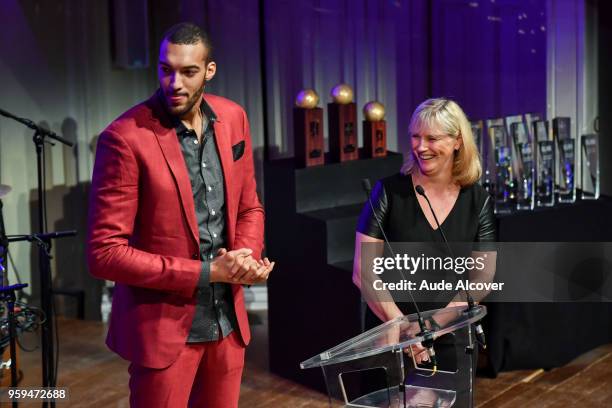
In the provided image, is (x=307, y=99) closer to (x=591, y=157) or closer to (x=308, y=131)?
(x=308, y=131)

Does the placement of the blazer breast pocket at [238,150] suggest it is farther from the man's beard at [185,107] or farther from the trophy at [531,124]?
the trophy at [531,124]

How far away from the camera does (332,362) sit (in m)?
2.52

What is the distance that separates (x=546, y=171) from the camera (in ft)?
16.5

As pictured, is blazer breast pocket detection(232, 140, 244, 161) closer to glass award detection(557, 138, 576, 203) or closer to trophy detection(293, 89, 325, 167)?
trophy detection(293, 89, 325, 167)

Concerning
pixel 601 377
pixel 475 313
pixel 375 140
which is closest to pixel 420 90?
pixel 375 140

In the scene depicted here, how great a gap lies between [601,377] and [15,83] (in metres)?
3.51

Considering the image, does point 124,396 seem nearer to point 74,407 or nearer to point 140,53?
point 74,407

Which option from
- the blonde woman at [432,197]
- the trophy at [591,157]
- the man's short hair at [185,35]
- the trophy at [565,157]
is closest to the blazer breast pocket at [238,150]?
the man's short hair at [185,35]

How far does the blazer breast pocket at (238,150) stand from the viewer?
8.94ft

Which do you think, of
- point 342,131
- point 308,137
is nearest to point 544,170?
point 342,131

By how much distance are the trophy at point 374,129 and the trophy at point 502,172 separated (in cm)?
53

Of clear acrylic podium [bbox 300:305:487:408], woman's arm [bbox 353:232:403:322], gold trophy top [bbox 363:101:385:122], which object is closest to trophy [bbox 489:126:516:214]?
gold trophy top [bbox 363:101:385:122]

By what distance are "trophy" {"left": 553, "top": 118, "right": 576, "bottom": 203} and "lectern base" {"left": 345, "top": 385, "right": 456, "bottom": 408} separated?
257 cm

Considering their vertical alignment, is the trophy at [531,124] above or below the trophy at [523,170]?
above
